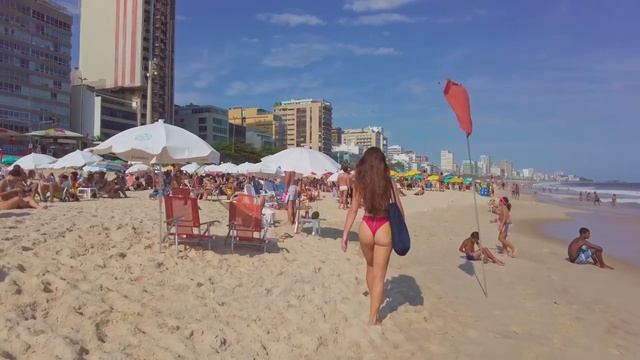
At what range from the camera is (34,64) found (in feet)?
205

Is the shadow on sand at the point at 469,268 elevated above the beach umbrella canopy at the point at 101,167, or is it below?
below

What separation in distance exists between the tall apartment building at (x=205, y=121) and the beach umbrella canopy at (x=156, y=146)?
93.8 m

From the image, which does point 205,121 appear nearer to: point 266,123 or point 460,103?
point 266,123

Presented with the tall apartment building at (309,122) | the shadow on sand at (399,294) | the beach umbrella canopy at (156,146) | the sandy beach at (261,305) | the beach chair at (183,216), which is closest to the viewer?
the sandy beach at (261,305)

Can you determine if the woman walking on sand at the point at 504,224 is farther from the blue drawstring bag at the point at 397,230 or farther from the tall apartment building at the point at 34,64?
the tall apartment building at the point at 34,64

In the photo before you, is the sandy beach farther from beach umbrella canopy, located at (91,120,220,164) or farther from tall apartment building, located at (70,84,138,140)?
tall apartment building, located at (70,84,138,140)

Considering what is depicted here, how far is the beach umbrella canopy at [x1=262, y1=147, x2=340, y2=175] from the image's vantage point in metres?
8.42

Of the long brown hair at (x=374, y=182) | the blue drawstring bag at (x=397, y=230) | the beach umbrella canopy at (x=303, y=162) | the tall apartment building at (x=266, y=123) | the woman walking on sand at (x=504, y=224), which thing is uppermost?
the tall apartment building at (x=266, y=123)

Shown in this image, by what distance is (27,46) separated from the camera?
6175 cm

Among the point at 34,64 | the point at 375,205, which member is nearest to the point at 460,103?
the point at 375,205

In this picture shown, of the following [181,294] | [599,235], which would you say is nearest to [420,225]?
[599,235]

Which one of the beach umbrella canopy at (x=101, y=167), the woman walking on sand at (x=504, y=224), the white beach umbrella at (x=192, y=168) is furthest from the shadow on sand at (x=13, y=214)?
the white beach umbrella at (x=192, y=168)

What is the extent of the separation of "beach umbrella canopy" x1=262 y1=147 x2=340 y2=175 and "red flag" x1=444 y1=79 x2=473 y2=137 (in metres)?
3.25

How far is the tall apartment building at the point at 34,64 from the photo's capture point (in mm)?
58875
